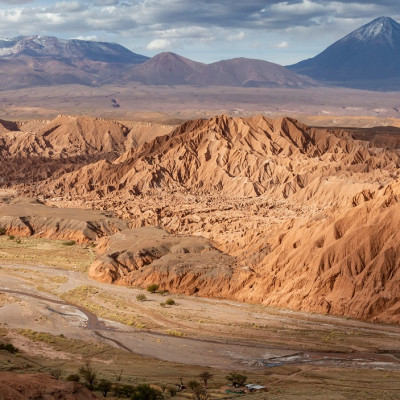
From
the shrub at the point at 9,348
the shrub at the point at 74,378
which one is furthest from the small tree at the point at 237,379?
the shrub at the point at 9,348

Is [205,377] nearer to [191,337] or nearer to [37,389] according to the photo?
[37,389]

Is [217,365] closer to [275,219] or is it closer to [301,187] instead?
[275,219]

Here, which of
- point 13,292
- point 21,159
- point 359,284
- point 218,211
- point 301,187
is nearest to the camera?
A: point 359,284

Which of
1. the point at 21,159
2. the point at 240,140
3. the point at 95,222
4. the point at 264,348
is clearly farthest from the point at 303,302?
the point at 21,159

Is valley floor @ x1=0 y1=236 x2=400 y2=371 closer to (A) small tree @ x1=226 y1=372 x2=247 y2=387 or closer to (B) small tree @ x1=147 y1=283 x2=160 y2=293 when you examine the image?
(B) small tree @ x1=147 y1=283 x2=160 y2=293

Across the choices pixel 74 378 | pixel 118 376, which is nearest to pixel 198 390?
pixel 118 376

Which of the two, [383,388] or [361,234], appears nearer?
[383,388]
